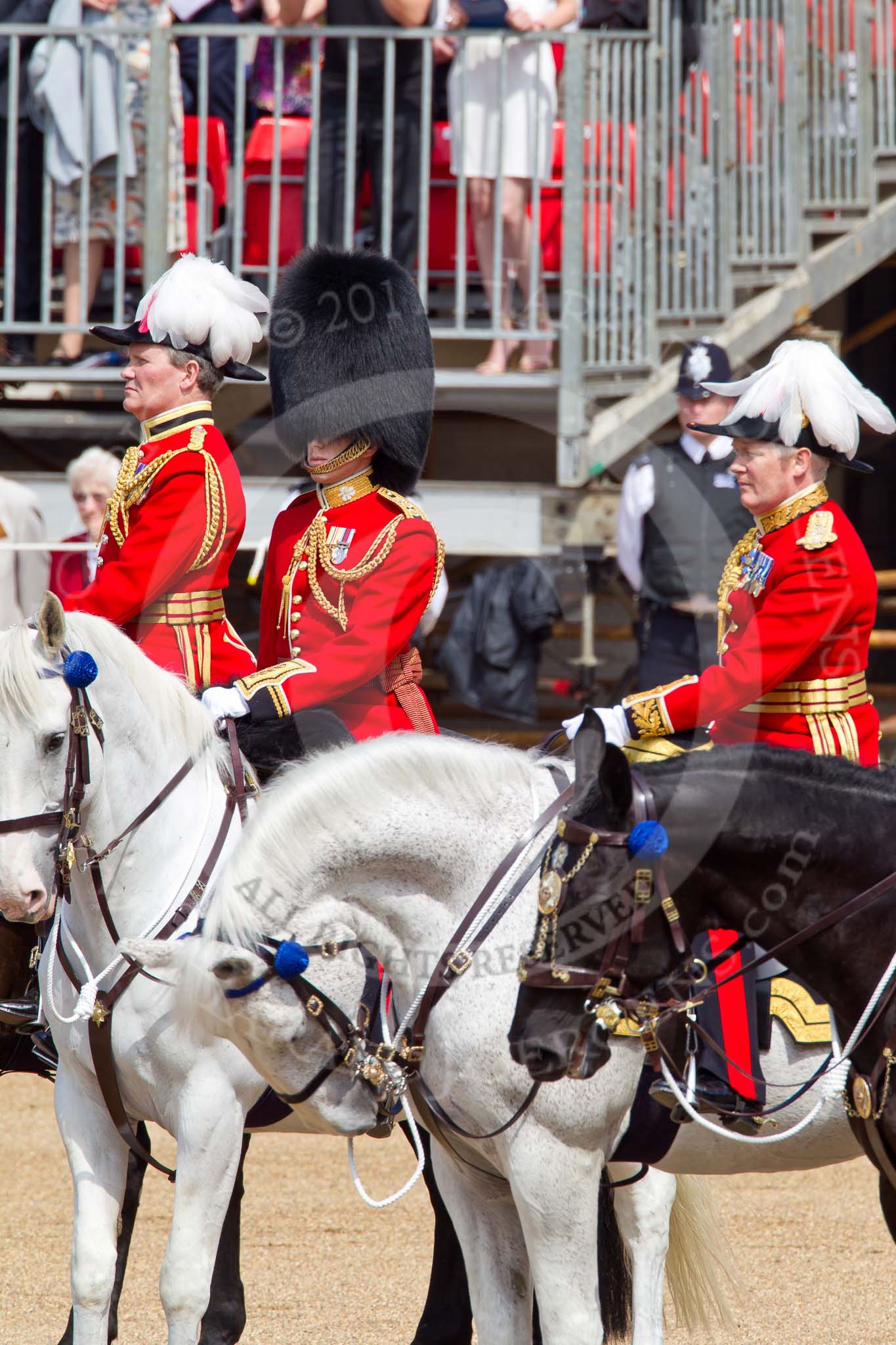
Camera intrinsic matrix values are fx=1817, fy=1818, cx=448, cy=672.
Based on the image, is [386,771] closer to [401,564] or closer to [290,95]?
[401,564]

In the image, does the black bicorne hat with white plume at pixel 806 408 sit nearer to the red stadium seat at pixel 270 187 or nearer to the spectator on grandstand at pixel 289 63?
the red stadium seat at pixel 270 187

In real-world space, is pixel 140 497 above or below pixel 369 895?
above

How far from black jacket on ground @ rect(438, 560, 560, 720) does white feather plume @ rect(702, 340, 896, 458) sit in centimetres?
437

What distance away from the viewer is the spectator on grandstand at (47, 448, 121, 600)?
20.8 ft

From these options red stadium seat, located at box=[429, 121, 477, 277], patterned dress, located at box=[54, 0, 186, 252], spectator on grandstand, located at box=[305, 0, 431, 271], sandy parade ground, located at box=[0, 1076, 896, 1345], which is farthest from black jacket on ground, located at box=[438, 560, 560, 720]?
sandy parade ground, located at box=[0, 1076, 896, 1345]

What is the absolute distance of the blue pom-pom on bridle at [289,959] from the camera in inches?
119

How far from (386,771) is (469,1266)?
3.07 feet

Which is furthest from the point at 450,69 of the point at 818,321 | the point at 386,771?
the point at 386,771

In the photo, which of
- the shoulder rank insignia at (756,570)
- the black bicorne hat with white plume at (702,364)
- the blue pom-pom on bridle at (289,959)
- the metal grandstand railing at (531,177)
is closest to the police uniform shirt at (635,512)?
the black bicorne hat with white plume at (702,364)

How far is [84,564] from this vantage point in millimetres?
6422

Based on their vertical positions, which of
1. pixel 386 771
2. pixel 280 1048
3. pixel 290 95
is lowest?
pixel 280 1048

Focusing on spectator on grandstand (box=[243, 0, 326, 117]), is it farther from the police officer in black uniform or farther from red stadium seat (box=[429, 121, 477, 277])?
the police officer in black uniform

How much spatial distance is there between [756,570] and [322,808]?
111 centimetres

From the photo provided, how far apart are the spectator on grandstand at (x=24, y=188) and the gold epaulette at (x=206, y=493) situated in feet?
11.4
